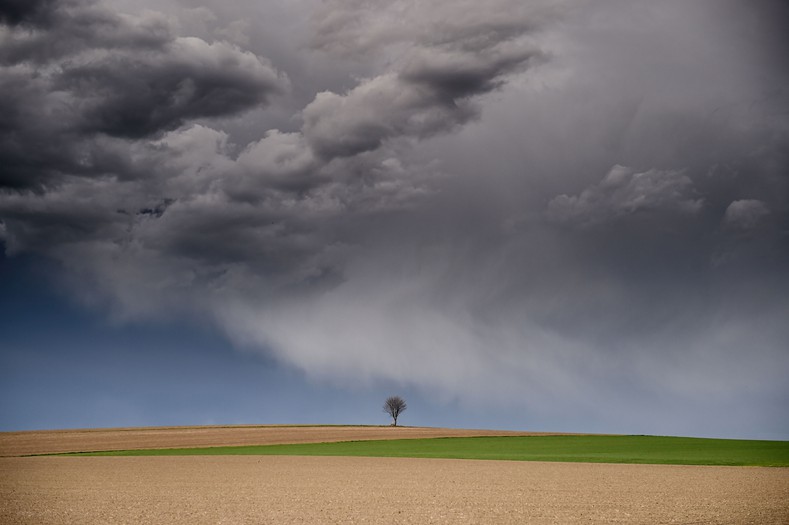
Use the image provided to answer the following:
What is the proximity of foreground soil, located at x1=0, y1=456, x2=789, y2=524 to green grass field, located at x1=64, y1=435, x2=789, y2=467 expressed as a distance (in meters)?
9.22

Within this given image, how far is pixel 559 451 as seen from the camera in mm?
58531

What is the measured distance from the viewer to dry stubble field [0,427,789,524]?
1973 cm

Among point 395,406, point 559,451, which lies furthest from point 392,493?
point 395,406

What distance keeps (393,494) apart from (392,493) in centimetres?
37

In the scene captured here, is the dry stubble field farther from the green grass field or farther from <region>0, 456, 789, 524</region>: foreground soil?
the green grass field

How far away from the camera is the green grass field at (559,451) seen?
48375 millimetres

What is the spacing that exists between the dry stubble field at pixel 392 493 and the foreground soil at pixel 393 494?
48mm

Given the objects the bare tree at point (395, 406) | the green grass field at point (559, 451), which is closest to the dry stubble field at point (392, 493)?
the green grass field at point (559, 451)

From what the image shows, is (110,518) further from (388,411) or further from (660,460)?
(388,411)

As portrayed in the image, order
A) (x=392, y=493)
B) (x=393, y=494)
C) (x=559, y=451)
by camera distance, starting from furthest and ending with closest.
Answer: (x=559, y=451), (x=392, y=493), (x=393, y=494)

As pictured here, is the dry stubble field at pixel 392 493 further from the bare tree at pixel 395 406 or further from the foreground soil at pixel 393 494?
the bare tree at pixel 395 406

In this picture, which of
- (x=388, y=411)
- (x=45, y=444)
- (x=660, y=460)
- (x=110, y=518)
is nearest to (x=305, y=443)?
(x=45, y=444)

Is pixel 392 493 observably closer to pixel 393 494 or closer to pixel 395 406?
pixel 393 494

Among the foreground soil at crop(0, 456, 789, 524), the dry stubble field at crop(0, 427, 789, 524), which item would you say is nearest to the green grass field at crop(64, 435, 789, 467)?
the dry stubble field at crop(0, 427, 789, 524)
